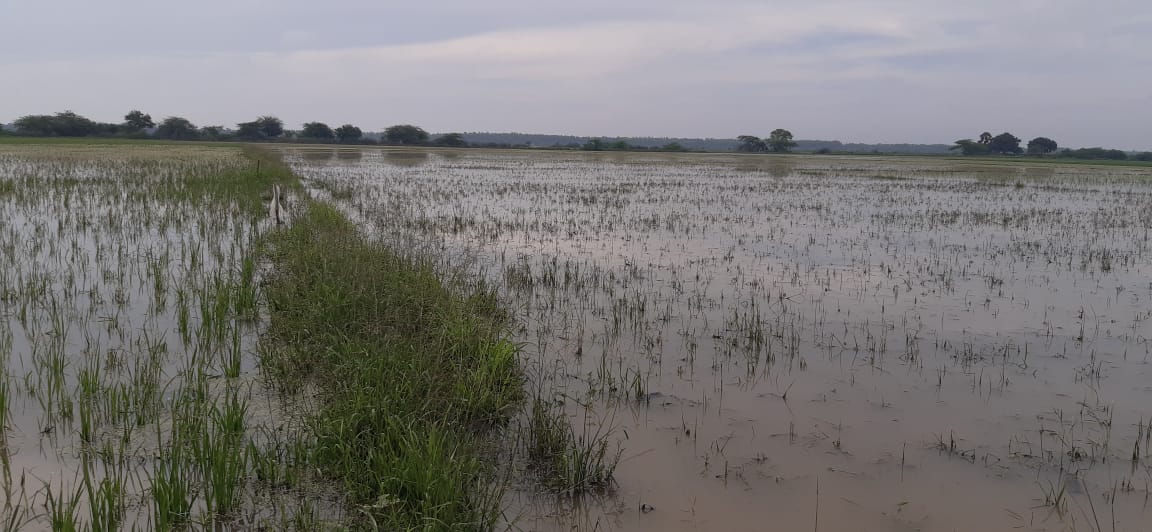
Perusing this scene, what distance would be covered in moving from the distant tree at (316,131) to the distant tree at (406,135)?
7.76m

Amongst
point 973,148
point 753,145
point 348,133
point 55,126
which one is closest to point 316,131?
point 348,133

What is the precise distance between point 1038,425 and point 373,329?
403 cm

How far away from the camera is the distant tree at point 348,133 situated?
9419cm

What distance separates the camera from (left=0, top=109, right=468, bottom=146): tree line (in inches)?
2874

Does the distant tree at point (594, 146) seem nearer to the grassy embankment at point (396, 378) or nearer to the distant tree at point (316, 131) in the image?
the distant tree at point (316, 131)

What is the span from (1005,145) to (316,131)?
88.9 m

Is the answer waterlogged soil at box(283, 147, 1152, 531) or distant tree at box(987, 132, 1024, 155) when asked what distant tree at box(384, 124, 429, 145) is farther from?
waterlogged soil at box(283, 147, 1152, 531)

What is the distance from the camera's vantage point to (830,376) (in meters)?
4.63

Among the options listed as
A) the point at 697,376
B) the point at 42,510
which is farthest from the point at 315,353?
the point at 697,376

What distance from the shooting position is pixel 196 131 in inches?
3487

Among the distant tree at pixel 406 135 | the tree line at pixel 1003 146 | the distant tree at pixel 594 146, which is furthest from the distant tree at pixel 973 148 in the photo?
the distant tree at pixel 406 135

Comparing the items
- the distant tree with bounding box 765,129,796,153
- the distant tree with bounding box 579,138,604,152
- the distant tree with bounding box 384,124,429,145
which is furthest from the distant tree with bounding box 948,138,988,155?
the distant tree with bounding box 384,124,429,145

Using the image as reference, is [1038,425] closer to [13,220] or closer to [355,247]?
[355,247]

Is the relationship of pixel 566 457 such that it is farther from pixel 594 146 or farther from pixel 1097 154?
pixel 1097 154
